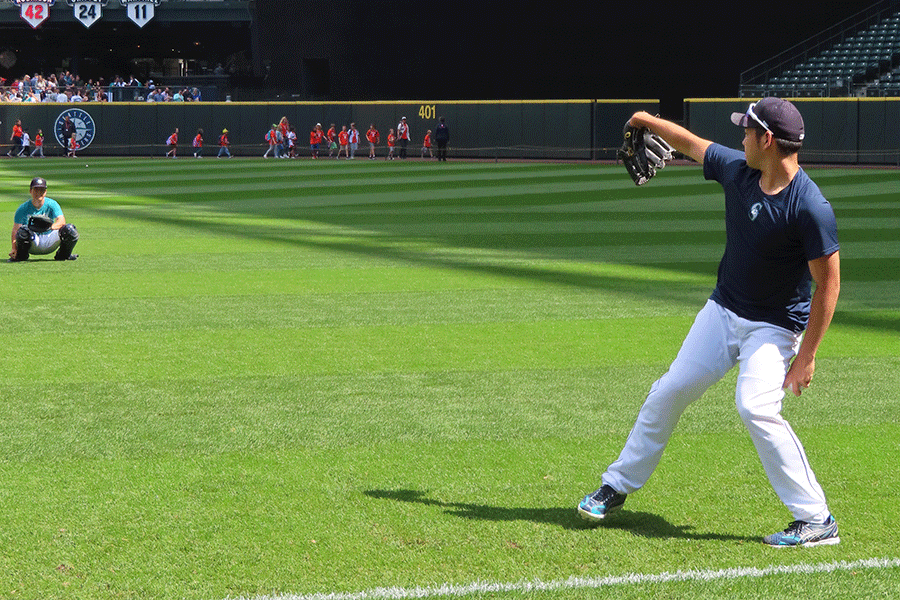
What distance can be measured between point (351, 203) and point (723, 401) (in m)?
16.3

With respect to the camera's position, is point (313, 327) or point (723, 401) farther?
point (313, 327)

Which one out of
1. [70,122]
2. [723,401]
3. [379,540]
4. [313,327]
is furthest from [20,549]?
[70,122]

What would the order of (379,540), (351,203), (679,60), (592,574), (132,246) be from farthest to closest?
(679,60) → (351,203) → (132,246) → (379,540) → (592,574)

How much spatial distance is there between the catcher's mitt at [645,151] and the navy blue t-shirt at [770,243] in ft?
1.38

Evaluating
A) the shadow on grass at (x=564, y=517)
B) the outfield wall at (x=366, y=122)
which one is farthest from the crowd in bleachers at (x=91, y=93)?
the shadow on grass at (x=564, y=517)

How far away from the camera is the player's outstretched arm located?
5133 mm

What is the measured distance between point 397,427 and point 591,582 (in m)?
2.45

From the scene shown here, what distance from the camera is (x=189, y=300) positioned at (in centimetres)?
1140

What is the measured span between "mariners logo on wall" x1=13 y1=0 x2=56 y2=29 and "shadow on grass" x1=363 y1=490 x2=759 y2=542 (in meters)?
52.8

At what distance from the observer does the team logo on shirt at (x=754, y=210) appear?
4.65 meters

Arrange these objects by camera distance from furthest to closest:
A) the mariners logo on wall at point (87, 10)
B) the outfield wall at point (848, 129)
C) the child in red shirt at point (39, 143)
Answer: the mariners logo on wall at point (87, 10), the child in red shirt at point (39, 143), the outfield wall at point (848, 129)

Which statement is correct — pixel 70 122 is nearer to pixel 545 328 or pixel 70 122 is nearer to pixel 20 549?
pixel 545 328

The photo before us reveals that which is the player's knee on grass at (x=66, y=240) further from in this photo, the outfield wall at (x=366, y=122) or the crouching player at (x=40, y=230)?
the outfield wall at (x=366, y=122)

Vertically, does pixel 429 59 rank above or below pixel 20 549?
above
